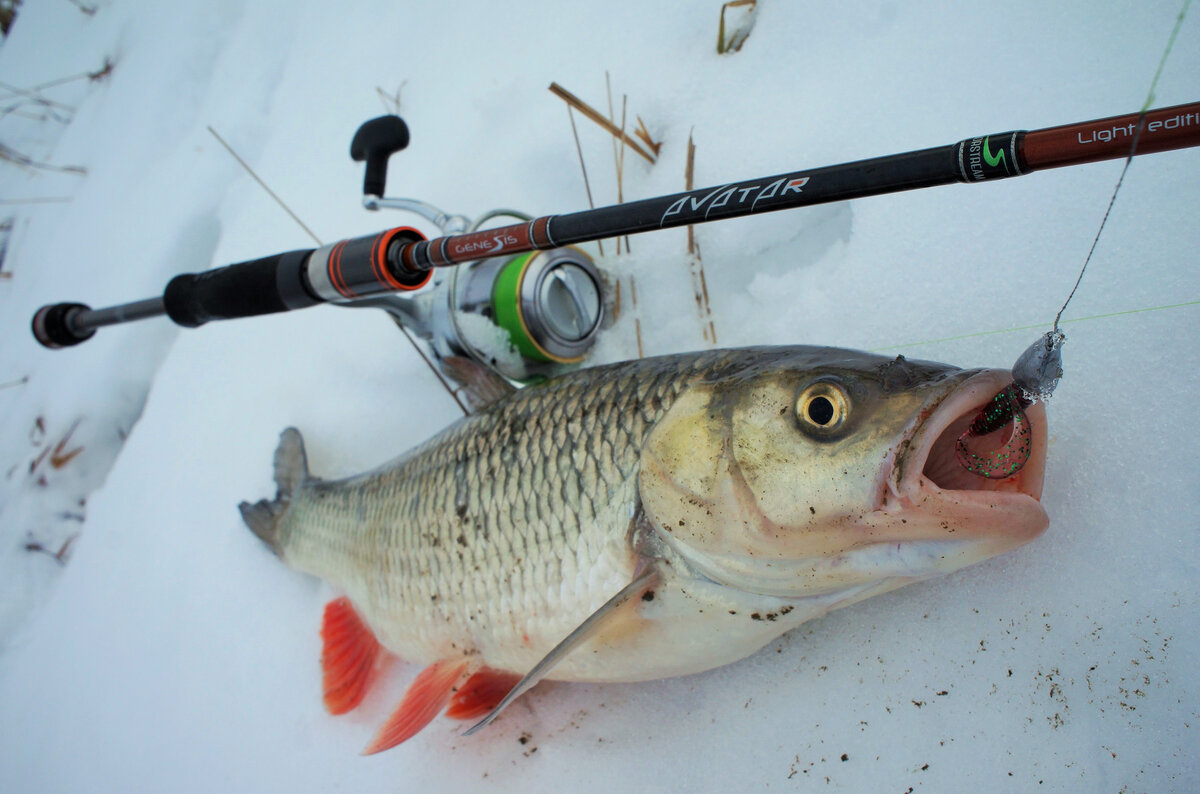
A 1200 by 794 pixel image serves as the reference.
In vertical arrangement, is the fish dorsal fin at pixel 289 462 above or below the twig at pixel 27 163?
below

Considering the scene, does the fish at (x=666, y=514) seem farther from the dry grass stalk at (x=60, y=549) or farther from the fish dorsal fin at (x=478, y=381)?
the dry grass stalk at (x=60, y=549)

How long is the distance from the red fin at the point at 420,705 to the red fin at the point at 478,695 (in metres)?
0.08

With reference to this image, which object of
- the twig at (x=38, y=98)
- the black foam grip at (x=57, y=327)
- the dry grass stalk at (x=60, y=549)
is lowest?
the dry grass stalk at (x=60, y=549)

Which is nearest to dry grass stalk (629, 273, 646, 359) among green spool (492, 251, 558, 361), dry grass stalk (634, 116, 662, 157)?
green spool (492, 251, 558, 361)

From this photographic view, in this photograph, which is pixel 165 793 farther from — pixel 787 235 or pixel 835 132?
pixel 835 132

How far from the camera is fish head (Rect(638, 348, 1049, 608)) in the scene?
96 cm

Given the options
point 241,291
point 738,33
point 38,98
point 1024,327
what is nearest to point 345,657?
point 241,291

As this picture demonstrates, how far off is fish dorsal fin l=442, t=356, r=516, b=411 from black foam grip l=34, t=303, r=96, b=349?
137 centimetres

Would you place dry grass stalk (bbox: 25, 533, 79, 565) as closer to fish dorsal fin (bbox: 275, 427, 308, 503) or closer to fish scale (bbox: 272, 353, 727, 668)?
fish dorsal fin (bbox: 275, 427, 308, 503)

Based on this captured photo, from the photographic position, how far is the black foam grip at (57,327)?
217 centimetres

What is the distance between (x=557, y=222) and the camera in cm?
131

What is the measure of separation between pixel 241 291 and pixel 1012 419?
171 centimetres

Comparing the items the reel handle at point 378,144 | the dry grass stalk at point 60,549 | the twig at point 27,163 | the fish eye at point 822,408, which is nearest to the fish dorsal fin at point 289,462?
the reel handle at point 378,144

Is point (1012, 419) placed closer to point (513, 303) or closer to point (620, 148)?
point (513, 303)
